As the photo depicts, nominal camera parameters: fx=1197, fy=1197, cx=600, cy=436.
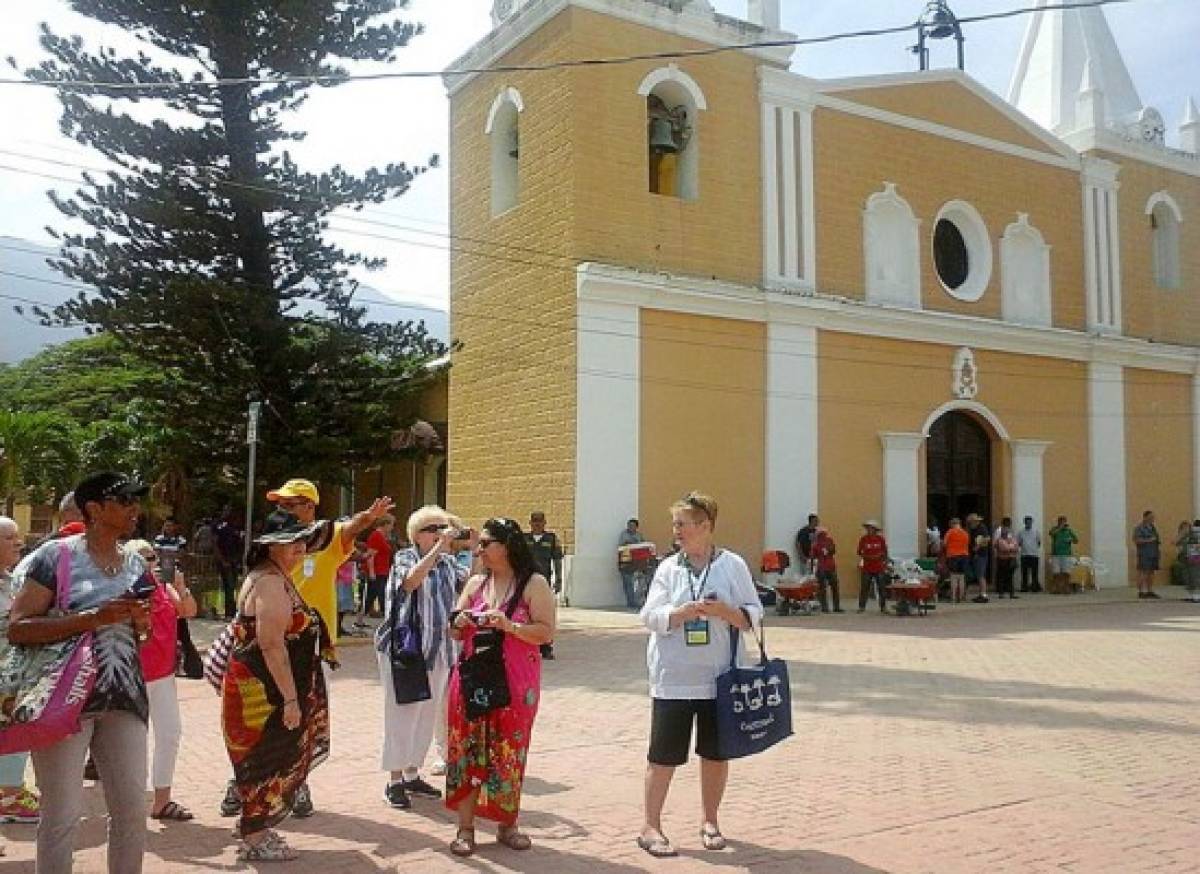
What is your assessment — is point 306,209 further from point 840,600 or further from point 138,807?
point 138,807

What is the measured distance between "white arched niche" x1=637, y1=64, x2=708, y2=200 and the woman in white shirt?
14.0m

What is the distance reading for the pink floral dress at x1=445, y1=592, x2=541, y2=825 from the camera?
5094 mm

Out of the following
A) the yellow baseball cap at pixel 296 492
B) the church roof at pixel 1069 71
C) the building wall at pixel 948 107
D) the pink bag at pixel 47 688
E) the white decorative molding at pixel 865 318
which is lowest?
the pink bag at pixel 47 688

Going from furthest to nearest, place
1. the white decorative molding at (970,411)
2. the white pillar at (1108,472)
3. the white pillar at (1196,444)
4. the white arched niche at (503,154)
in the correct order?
the white pillar at (1196,444)
the white pillar at (1108,472)
the white decorative molding at (970,411)
the white arched niche at (503,154)

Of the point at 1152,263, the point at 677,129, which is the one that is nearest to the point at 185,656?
the point at 677,129

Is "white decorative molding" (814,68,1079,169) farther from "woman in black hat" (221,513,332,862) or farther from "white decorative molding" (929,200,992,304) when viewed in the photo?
"woman in black hat" (221,513,332,862)

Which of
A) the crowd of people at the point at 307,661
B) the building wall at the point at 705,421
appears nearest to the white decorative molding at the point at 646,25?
the building wall at the point at 705,421

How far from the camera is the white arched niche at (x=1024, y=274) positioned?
74.2 feet

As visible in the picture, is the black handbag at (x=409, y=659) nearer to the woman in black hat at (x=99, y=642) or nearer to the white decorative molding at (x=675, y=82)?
the woman in black hat at (x=99, y=642)

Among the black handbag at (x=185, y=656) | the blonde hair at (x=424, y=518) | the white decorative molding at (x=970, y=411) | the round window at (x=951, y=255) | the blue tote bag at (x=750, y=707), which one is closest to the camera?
the blue tote bag at (x=750, y=707)

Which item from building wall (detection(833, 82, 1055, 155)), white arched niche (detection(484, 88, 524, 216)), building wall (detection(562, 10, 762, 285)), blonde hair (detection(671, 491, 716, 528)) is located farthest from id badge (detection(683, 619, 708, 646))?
building wall (detection(833, 82, 1055, 155))

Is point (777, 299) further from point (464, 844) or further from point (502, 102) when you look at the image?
point (464, 844)

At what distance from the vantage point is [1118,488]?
23.5m

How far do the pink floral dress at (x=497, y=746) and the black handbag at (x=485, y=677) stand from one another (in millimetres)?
25
